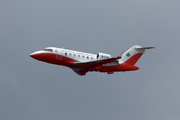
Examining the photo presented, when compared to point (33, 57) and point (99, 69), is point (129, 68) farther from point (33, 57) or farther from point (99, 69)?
point (33, 57)

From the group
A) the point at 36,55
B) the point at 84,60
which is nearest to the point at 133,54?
the point at 84,60

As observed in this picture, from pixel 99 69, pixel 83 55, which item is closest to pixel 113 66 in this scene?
pixel 99 69

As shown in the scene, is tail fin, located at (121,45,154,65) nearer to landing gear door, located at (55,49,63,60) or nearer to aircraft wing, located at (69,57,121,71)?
aircraft wing, located at (69,57,121,71)

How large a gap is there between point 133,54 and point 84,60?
8865 millimetres

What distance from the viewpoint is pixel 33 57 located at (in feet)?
131

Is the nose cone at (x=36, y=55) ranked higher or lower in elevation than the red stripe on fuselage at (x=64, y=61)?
higher

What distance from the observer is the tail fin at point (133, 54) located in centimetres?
4522

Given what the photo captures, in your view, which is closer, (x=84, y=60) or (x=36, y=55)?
(x=36, y=55)

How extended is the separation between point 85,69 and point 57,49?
17.7 feet

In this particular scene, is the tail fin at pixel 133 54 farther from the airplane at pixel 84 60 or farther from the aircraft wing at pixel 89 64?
the aircraft wing at pixel 89 64

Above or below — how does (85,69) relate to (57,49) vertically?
below

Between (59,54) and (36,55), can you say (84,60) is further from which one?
(36,55)

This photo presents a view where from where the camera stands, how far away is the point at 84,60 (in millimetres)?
41875

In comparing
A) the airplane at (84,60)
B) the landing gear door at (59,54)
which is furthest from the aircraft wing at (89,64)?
the landing gear door at (59,54)
